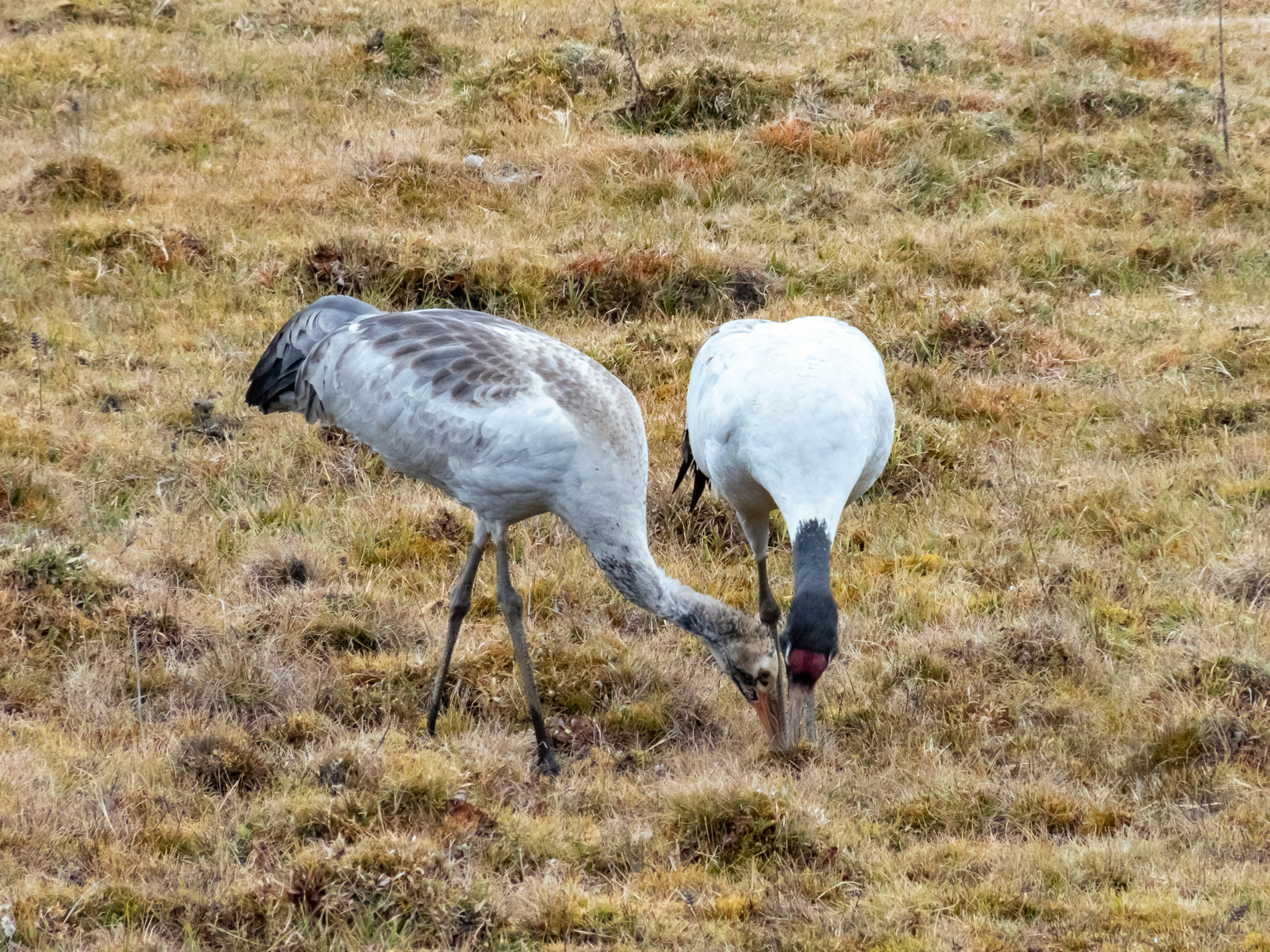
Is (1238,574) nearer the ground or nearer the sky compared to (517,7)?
nearer the ground

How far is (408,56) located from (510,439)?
25.6 ft

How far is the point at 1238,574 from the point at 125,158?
26.0ft

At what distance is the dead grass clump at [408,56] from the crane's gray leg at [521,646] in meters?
7.25

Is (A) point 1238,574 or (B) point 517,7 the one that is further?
(B) point 517,7

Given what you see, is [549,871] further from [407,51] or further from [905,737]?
[407,51]

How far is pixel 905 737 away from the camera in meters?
4.81

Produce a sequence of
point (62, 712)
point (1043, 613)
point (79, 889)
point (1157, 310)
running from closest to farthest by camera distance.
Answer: point (79, 889) → point (62, 712) → point (1043, 613) → point (1157, 310)

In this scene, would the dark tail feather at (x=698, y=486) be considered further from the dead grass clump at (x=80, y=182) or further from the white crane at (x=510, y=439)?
the dead grass clump at (x=80, y=182)

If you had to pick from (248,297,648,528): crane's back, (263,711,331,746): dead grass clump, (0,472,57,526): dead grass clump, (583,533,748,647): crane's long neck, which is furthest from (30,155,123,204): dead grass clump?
(583,533,748,647): crane's long neck

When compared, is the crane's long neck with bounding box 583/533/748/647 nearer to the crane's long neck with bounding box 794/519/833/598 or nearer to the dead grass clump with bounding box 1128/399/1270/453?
the crane's long neck with bounding box 794/519/833/598

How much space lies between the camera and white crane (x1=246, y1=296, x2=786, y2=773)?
4500 millimetres

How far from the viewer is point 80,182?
30.0ft

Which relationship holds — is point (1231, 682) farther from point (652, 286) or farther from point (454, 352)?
point (652, 286)

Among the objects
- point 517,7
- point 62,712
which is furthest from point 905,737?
point 517,7
